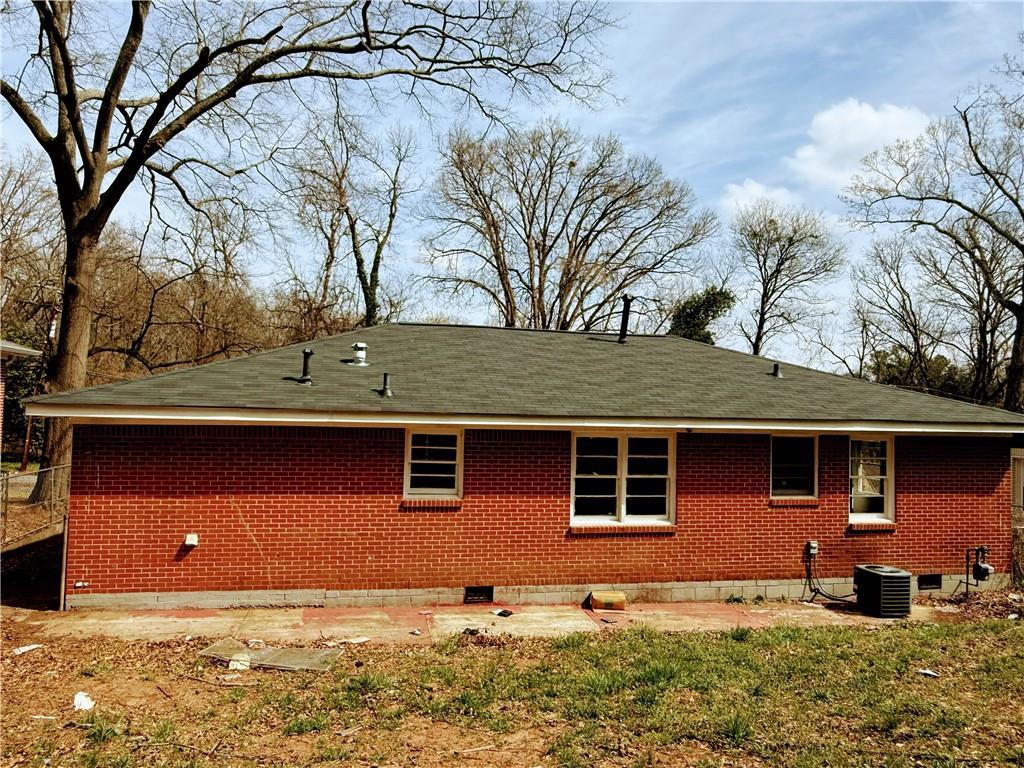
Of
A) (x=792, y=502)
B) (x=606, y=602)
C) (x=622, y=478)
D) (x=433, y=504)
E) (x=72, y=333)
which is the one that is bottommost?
(x=606, y=602)

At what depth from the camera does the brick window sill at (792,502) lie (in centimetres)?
1112

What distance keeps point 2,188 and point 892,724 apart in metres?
36.7

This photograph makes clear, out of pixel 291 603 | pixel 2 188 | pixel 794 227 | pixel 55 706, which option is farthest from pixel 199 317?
pixel 794 227

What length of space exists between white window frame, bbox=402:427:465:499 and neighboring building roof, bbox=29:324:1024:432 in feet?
1.58

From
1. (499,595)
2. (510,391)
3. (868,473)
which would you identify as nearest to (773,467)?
(868,473)

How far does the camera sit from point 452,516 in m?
10.1

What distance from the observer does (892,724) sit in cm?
605

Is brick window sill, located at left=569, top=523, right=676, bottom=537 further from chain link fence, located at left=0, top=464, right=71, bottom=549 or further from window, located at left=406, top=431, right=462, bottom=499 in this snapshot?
chain link fence, located at left=0, top=464, right=71, bottom=549

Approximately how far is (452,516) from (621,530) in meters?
2.66

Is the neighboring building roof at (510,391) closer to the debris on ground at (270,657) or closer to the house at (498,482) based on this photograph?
the house at (498,482)

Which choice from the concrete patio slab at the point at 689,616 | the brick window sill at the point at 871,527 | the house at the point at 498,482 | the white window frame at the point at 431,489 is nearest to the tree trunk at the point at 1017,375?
the house at the point at 498,482

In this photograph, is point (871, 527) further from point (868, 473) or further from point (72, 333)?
point (72, 333)

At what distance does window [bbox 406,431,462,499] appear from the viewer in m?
10.1

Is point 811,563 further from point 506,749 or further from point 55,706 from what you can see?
point 55,706
